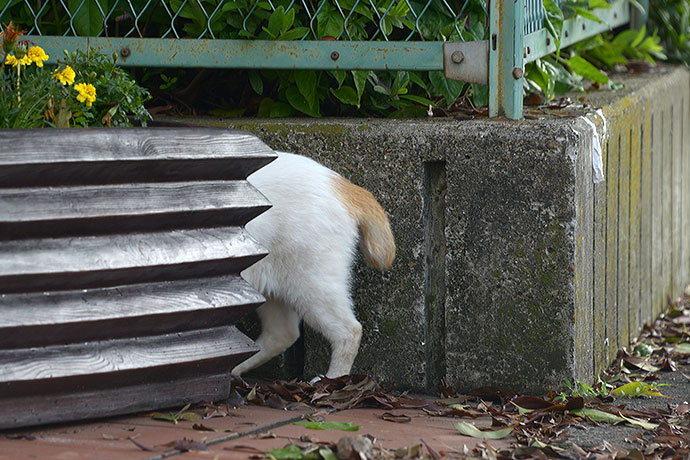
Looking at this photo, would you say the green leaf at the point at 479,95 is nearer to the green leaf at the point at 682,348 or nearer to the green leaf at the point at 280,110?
the green leaf at the point at 280,110

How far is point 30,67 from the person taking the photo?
3338mm

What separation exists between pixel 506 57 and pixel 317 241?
936mm

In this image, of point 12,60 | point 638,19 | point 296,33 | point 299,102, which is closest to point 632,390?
point 299,102

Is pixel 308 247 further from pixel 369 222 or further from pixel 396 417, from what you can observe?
pixel 396 417

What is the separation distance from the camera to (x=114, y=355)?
2.57 m

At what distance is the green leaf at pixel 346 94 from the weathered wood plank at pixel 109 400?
123 centimetres

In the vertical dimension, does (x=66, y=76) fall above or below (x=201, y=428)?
above

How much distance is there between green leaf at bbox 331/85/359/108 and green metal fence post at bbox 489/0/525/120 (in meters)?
0.53

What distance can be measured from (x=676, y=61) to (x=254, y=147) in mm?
4654

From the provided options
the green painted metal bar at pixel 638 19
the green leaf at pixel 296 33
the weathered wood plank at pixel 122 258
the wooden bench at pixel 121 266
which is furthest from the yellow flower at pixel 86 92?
the green painted metal bar at pixel 638 19

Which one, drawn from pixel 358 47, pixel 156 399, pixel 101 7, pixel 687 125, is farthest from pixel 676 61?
pixel 156 399

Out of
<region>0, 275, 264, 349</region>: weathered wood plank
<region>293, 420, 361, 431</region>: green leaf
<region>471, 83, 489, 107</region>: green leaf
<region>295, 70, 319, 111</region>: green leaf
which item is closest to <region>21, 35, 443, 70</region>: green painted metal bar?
<region>295, 70, 319, 111</region>: green leaf

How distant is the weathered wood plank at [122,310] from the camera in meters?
2.43

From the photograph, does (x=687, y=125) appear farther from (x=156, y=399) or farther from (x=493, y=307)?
(x=156, y=399)
